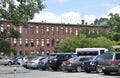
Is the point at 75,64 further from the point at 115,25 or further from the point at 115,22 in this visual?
the point at 115,25

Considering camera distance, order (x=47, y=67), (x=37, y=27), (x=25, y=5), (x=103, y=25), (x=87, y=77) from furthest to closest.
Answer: (x=103, y=25), (x=37, y=27), (x=47, y=67), (x=25, y=5), (x=87, y=77)

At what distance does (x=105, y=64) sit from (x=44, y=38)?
98.5 m

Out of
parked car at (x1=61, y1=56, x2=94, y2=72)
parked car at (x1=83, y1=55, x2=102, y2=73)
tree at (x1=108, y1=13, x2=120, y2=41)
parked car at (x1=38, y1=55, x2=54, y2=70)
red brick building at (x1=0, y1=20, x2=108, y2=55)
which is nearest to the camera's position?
parked car at (x1=83, y1=55, x2=102, y2=73)

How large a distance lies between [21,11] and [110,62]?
359 inches

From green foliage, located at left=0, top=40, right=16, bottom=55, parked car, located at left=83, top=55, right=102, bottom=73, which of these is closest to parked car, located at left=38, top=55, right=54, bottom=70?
parked car, located at left=83, top=55, right=102, bottom=73

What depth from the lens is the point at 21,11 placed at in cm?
3475

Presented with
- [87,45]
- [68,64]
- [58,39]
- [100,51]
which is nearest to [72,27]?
[58,39]

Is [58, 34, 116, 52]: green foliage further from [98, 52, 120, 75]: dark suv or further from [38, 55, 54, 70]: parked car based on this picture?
[98, 52, 120, 75]: dark suv

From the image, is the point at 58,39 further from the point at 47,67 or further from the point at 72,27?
the point at 47,67

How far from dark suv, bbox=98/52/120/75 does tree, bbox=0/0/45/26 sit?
23.9 feet

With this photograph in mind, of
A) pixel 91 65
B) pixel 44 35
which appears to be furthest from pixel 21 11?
pixel 44 35

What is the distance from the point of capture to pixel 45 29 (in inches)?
5148

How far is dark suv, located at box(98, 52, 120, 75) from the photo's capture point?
104ft

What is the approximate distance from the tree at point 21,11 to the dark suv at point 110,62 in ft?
23.9
